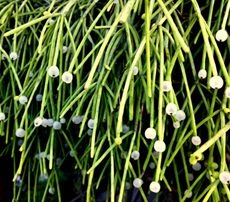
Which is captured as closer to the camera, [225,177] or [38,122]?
[225,177]

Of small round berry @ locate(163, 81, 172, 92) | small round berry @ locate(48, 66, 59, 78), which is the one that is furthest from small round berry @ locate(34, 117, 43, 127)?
small round berry @ locate(163, 81, 172, 92)

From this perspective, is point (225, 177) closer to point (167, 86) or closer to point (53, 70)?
point (167, 86)

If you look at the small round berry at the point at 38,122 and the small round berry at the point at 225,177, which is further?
the small round berry at the point at 38,122

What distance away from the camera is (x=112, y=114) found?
1.44ft

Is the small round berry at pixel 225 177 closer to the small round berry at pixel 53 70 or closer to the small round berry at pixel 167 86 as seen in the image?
the small round berry at pixel 167 86

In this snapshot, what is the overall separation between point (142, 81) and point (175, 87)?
14 centimetres

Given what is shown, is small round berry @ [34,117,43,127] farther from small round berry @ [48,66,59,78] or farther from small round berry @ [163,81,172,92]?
small round berry @ [163,81,172,92]

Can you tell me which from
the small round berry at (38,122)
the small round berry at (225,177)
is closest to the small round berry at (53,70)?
the small round berry at (38,122)

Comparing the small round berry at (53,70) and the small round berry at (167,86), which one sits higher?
the small round berry at (53,70)

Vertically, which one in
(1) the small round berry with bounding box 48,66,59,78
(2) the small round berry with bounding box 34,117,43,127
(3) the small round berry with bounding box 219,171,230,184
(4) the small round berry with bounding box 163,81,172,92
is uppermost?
(1) the small round berry with bounding box 48,66,59,78

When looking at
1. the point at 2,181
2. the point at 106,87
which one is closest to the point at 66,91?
the point at 106,87

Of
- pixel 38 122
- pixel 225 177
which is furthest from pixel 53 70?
pixel 225 177

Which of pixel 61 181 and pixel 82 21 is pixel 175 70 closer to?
pixel 82 21

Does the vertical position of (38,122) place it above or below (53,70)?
below
